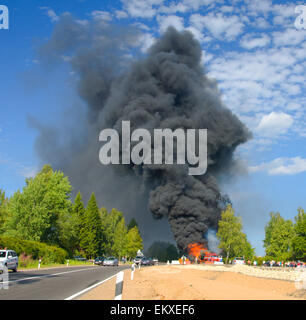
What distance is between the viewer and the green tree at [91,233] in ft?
233

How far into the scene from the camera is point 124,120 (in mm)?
65438

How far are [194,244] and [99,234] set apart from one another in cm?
2506

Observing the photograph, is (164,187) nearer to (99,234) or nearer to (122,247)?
(99,234)

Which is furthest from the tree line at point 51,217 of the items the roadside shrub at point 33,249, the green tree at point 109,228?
the green tree at point 109,228

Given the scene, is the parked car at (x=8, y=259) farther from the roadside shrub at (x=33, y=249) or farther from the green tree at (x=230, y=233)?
the green tree at (x=230, y=233)

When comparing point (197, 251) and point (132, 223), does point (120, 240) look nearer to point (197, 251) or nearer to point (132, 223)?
point (132, 223)

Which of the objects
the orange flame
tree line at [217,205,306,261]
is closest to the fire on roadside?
the orange flame

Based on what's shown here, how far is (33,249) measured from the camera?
117 ft

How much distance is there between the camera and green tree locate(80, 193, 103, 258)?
70938 millimetres

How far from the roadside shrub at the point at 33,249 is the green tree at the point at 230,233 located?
122 feet

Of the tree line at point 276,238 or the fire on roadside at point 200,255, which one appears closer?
the fire on roadside at point 200,255

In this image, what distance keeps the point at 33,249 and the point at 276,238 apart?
59025 millimetres
